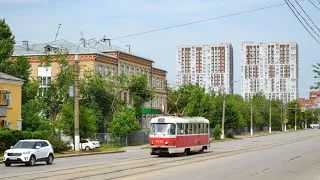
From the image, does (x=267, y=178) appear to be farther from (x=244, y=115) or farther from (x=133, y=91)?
(x=244, y=115)

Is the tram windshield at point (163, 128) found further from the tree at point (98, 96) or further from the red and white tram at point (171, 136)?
the tree at point (98, 96)

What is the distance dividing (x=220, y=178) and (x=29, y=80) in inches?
2189

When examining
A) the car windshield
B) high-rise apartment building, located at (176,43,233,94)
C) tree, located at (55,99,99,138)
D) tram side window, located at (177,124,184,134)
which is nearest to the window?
tree, located at (55,99,99,138)

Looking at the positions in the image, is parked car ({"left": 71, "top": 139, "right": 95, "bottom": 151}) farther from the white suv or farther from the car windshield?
the car windshield

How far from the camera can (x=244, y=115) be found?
114 m

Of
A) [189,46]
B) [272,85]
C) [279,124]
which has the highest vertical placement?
[189,46]

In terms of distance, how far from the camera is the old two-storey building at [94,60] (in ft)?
249

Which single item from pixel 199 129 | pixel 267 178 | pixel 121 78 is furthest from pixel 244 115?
pixel 267 178

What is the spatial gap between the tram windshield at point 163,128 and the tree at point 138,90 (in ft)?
125

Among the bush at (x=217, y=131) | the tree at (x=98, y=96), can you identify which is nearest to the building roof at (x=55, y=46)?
the tree at (x=98, y=96)

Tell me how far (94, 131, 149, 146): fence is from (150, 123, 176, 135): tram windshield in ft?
80.1

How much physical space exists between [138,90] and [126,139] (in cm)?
1398

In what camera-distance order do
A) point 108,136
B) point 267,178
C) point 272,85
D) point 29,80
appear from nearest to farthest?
point 267,178, point 108,136, point 29,80, point 272,85

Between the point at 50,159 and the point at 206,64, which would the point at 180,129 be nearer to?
the point at 50,159
